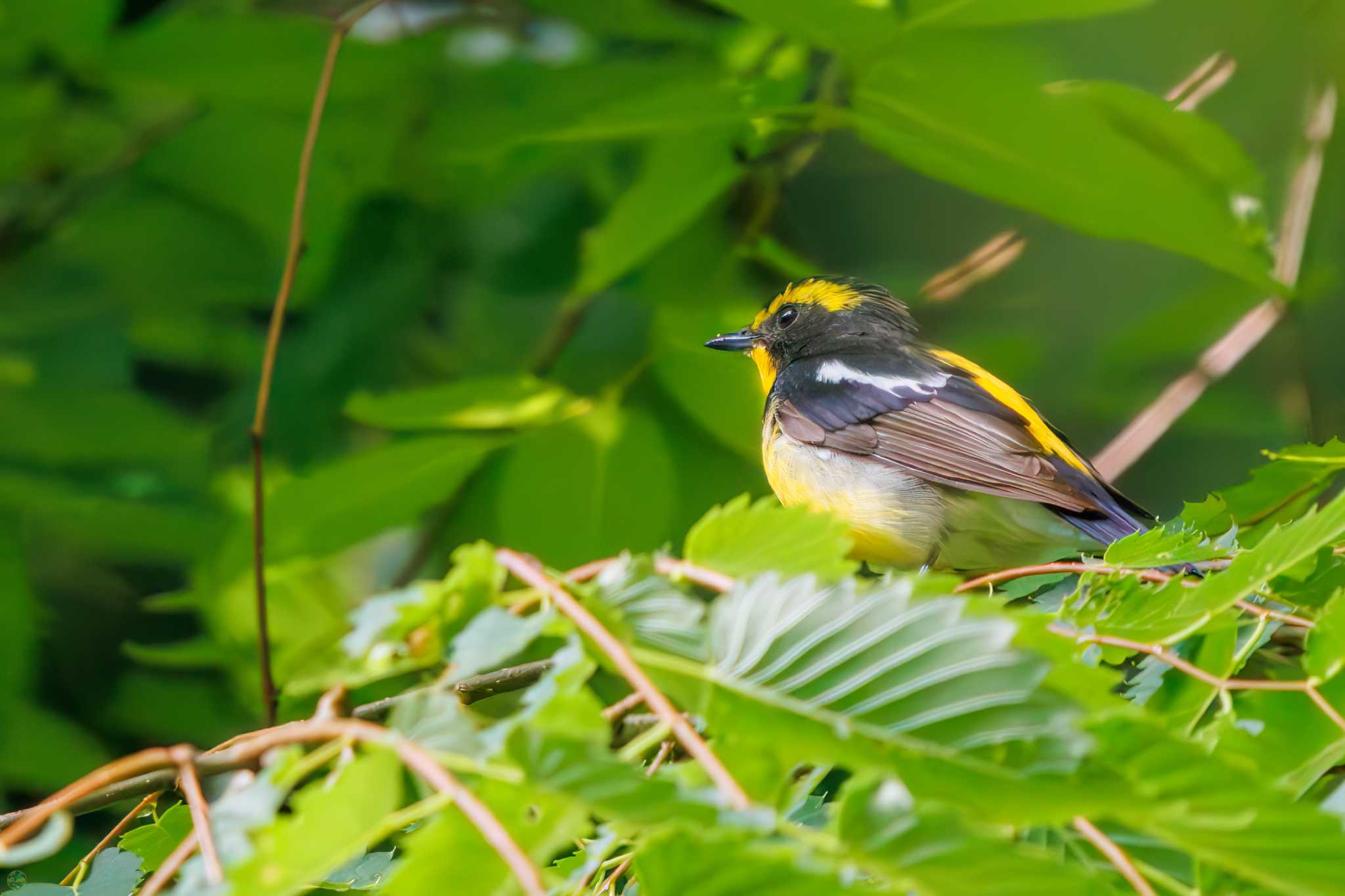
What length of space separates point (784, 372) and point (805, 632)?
102 inches

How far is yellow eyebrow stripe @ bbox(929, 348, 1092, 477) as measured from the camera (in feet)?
9.34

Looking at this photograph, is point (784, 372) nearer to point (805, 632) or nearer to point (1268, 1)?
point (1268, 1)

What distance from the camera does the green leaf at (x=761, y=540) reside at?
949 mm

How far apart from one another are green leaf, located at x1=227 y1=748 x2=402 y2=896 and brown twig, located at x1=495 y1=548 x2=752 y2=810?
0.52 feet

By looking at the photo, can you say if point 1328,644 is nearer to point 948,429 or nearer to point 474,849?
point 474,849

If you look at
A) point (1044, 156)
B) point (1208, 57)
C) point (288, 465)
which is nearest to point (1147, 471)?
point (1208, 57)

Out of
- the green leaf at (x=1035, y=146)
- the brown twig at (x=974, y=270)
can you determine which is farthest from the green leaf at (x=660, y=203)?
the brown twig at (x=974, y=270)

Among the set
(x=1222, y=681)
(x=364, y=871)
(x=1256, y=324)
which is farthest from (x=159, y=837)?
(x=1256, y=324)

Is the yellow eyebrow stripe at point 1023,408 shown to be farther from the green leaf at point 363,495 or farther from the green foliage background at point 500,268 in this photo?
the green leaf at point 363,495

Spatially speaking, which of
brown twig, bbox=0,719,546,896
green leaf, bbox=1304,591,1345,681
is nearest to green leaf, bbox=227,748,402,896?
brown twig, bbox=0,719,546,896

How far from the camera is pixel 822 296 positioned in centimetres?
350

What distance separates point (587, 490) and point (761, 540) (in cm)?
164

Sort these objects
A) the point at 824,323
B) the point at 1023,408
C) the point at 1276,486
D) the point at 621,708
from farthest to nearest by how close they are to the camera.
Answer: the point at 824,323
the point at 1023,408
the point at 1276,486
the point at 621,708

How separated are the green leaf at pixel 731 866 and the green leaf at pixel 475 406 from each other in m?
1.96
